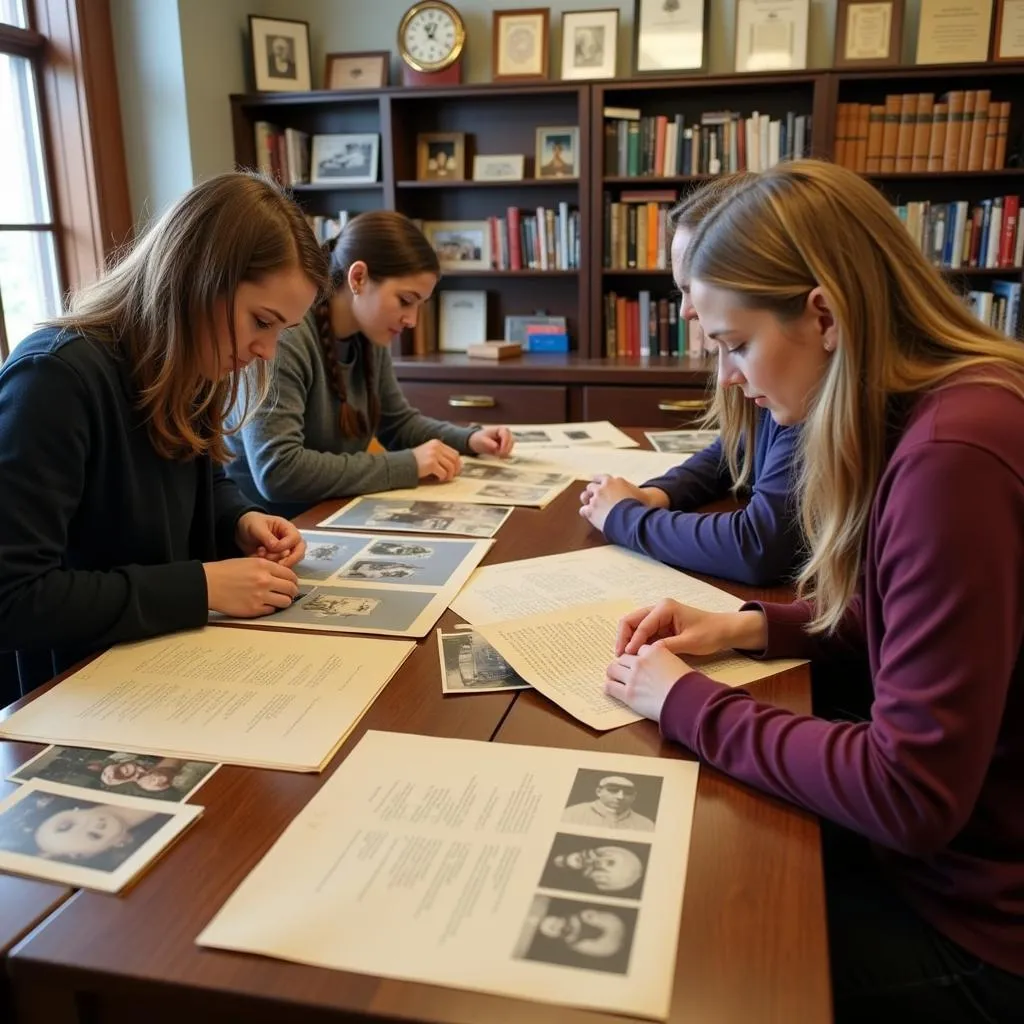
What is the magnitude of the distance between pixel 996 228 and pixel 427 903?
3256 millimetres

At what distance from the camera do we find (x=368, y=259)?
1.95 meters

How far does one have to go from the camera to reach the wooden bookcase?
3.17m

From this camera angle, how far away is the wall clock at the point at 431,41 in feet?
11.0

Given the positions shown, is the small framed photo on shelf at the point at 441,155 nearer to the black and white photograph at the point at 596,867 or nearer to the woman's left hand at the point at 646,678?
the woman's left hand at the point at 646,678

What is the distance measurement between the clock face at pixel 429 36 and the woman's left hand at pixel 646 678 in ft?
9.69

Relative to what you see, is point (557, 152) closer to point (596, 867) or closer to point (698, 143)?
point (698, 143)

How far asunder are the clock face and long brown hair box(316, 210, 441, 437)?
166 cm

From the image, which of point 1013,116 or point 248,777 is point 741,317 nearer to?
point 248,777

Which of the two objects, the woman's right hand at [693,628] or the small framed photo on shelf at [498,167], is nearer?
the woman's right hand at [693,628]

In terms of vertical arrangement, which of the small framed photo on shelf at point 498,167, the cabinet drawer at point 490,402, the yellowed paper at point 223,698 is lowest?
the cabinet drawer at point 490,402

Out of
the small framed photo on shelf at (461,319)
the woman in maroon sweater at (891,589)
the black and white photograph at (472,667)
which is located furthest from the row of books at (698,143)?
the black and white photograph at (472,667)

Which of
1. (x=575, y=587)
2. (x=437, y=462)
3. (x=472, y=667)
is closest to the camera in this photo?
(x=472, y=667)

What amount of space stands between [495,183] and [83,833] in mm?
3036

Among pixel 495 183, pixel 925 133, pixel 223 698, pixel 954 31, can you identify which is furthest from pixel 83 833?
pixel 954 31
